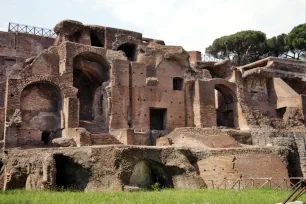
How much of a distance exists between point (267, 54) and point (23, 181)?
3572 centimetres

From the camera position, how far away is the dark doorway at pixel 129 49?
101 feet

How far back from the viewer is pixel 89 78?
30.1m

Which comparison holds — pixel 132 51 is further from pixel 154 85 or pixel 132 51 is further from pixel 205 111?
pixel 205 111

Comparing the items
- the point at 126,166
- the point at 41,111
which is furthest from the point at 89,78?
the point at 126,166

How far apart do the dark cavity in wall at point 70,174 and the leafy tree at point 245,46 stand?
1213 inches

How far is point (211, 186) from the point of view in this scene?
63.5 feet

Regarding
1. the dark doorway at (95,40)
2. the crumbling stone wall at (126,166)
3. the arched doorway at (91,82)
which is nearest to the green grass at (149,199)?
the crumbling stone wall at (126,166)

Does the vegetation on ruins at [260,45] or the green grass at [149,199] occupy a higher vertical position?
the vegetation on ruins at [260,45]

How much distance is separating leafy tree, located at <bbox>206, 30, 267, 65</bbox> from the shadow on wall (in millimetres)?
28120

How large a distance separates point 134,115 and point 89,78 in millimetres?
5147

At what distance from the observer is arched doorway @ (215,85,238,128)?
A: 31.3 m

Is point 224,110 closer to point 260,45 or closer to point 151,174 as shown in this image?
point 151,174

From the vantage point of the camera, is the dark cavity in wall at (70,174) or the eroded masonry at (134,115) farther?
the eroded masonry at (134,115)

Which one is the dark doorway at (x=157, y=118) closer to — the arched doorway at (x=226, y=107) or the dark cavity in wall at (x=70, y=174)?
the arched doorway at (x=226, y=107)
